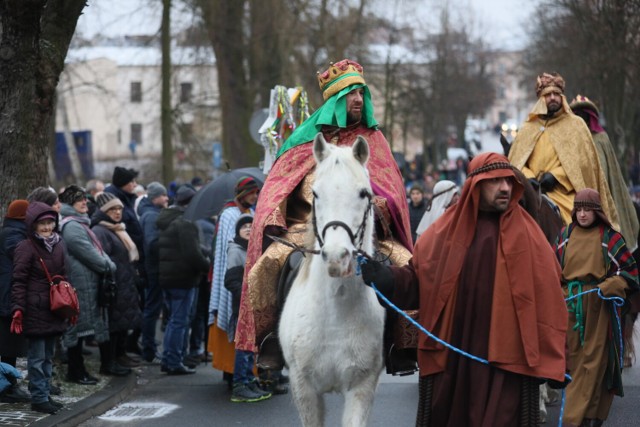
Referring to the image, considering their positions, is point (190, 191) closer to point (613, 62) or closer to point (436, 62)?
point (613, 62)

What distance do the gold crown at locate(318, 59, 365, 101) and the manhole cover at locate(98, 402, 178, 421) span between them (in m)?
3.89

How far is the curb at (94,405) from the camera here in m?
9.46

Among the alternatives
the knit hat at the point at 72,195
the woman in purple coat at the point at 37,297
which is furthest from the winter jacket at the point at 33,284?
the knit hat at the point at 72,195

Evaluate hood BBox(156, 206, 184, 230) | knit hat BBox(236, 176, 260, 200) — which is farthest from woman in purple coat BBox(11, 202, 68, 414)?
hood BBox(156, 206, 184, 230)

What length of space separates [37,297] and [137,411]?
1.89 meters

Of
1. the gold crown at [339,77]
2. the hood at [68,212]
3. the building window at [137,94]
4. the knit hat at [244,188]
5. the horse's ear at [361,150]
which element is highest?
the building window at [137,94]

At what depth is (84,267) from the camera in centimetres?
1116

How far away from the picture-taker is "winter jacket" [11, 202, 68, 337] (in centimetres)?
936

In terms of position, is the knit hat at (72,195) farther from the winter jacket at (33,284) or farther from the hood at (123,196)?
the hood at (123,196)

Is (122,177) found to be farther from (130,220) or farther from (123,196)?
(130,220)

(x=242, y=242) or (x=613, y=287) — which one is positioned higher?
(x=242, y=242)

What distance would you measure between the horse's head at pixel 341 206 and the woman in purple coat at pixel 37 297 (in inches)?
146

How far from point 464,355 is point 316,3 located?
26355 millimetres

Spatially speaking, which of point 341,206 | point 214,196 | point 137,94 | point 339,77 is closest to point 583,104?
point 214,196
